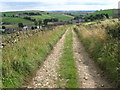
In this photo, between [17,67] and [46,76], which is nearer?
[17,67]

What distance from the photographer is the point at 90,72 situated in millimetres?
7895

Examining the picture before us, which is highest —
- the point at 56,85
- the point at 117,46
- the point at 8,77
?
the point at 117,46

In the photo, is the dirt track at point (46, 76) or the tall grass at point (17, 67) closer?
the tall grass at point (17, 67)

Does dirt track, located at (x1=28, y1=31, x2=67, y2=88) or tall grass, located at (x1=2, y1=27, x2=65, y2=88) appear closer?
tall grass, located at (x1=2, y1=27, x2=65, y2=88)

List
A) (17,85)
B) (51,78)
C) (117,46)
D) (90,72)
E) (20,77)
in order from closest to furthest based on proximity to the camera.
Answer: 1. (17,85)
2. (20,77)
3. (51,78)
4. (90,72)
5. (117,46)

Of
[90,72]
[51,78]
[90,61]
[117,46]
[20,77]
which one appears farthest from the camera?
[90,61]

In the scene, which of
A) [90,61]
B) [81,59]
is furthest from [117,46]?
[81,59]

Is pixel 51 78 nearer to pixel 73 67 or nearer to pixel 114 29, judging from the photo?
pixel 73 67

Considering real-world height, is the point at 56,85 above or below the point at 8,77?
below

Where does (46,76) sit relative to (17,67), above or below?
below

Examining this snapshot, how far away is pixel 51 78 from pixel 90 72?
1.99m

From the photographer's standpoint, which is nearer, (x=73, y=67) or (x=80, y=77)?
(x=80, y=77)

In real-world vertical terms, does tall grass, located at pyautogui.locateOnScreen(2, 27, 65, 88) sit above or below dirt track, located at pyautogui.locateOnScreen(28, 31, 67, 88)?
above

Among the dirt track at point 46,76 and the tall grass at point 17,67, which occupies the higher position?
the tall grass at point 17,67
